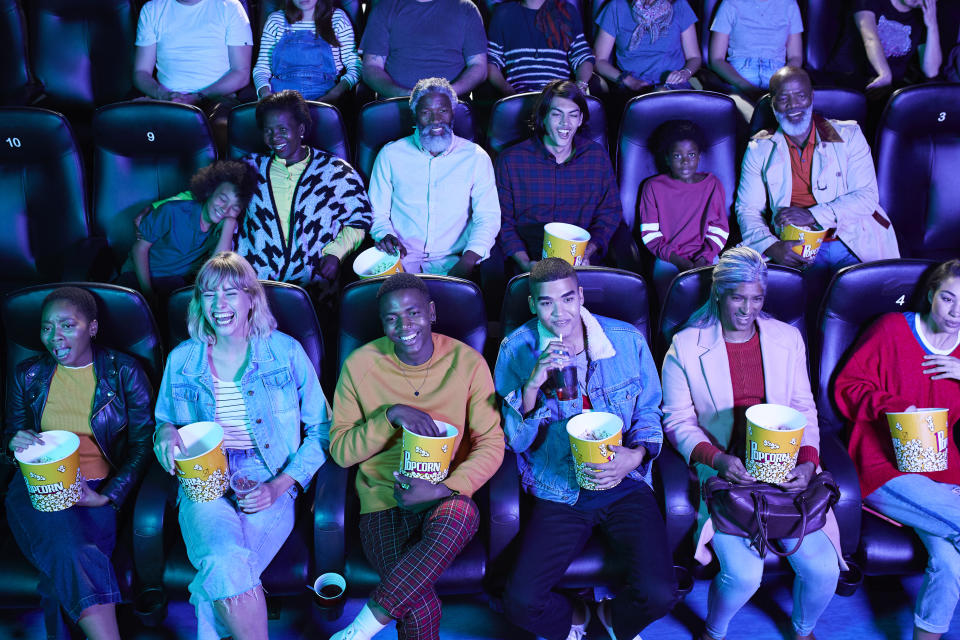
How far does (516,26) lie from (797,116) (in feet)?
4.43

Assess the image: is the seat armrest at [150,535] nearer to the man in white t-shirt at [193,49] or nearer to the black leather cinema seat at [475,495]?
the black leather cinema seat at [475,495]

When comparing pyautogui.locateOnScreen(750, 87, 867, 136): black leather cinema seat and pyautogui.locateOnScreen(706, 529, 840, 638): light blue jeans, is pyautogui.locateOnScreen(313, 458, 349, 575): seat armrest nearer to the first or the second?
pyautogui.locateOnScreen(706, 529, 840, 638): light blue jeans

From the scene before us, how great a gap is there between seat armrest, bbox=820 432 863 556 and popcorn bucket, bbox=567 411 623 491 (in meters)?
0.64

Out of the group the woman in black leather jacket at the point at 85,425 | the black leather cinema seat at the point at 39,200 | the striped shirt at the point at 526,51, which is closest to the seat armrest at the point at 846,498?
the woman in black leather jacket at the point at 85,425

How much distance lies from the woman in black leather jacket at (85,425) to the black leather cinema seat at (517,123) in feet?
5.34

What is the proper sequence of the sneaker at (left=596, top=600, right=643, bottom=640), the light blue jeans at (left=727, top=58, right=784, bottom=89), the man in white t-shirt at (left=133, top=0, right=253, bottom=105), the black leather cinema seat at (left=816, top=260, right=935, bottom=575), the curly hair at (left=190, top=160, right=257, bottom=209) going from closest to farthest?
the sneaker at (left=596, top=600, right=643, bottom=640), the black leather cinema seat at (left=816, top=260, right=935, bottom=575), the curly hair at (left=190, top=160, right=257, bottom=209), the man in white t-shirt at (left=133, top=0, right=253, bottom=105), the light blue jeans at (left=727, top=58, right=784, bottom=89)

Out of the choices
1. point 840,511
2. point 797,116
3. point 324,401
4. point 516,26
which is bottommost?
point 840,511

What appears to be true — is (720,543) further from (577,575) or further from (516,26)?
(516,26)

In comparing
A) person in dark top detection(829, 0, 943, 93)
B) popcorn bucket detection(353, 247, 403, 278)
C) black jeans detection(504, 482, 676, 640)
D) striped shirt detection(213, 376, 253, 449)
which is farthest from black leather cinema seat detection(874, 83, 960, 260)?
striped shirt detection(213, 376, 253, 449)

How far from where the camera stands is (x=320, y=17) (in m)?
3.72

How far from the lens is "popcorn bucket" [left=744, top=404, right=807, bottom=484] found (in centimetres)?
199

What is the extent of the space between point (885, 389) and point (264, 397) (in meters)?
1.80

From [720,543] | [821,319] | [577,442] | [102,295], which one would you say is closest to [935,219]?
[821,319]

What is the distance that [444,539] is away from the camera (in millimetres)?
2076
